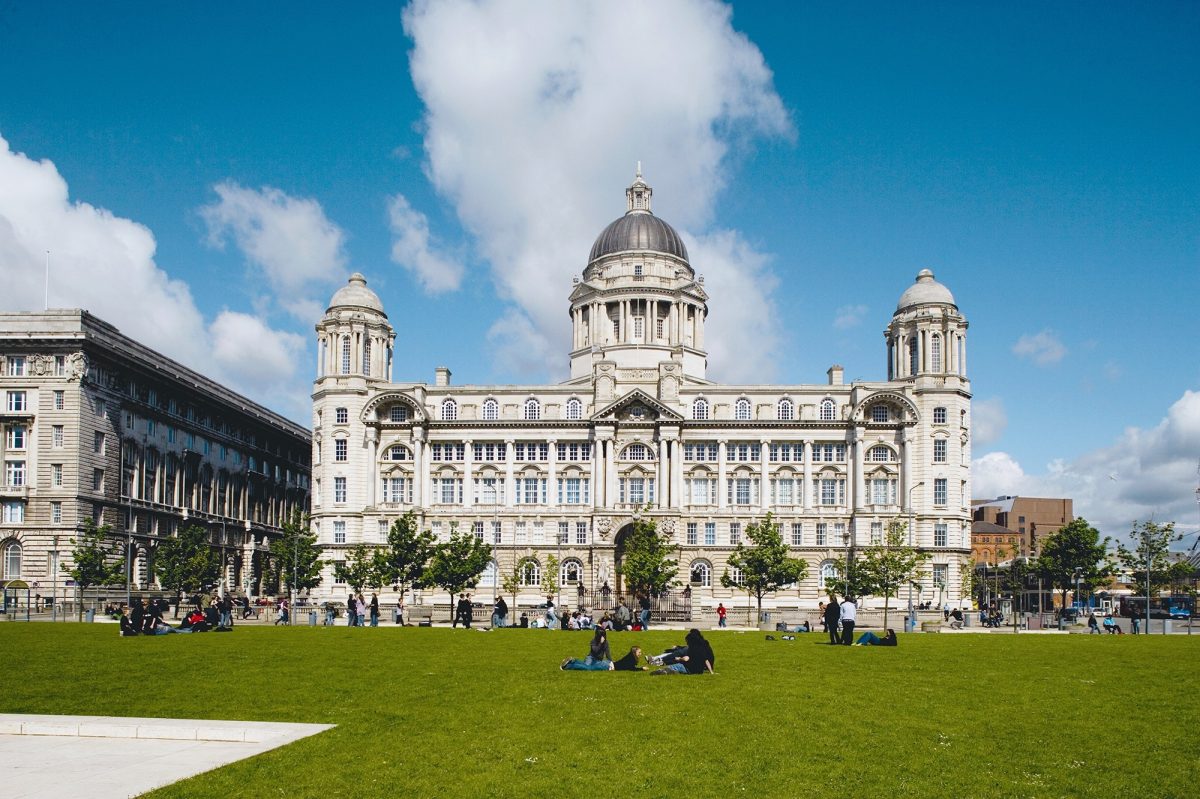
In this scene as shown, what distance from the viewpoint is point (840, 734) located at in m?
20.3

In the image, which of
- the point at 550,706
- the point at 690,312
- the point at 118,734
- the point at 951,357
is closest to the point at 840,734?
the point at 550,706

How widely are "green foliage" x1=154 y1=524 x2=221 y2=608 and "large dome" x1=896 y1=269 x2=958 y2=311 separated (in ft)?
222

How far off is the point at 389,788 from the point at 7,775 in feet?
17.2

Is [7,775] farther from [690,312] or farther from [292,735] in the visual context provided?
[690,312]

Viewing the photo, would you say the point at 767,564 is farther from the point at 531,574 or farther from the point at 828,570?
the point at 531,574

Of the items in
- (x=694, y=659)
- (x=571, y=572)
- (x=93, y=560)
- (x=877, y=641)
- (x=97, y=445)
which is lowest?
(x=877, y=641)

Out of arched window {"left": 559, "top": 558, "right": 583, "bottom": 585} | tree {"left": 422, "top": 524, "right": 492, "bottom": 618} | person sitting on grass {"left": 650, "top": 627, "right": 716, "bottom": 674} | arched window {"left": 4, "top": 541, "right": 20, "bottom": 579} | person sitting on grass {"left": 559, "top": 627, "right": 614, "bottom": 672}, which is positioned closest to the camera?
person sitting on grass {"left": 650, "top": 627, "right": 716, "bottom": 674}

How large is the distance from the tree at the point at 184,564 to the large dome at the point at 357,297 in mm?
25440

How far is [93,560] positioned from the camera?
84.1 meters

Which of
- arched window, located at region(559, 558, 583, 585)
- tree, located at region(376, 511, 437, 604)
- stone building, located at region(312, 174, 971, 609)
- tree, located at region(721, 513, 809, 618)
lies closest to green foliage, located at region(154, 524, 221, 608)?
stone building, located at region(312, 174, 971, 609)

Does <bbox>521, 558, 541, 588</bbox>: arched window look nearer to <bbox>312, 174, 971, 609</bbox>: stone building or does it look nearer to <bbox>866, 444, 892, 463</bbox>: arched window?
<bbox>312, 174, 971, 609</bbox>: stone building

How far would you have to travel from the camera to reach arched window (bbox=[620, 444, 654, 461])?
108 m

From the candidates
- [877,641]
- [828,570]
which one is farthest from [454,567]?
[877,641]

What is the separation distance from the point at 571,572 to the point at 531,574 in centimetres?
367
